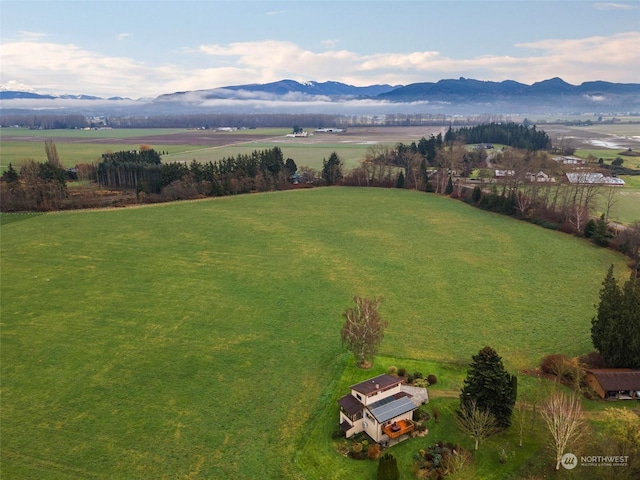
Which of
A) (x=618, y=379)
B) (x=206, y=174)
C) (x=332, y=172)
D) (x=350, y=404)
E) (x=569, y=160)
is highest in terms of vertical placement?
(x=206, y=174)

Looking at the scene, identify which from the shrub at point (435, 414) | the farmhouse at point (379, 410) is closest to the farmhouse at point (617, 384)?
the shrub at point (435, 414)

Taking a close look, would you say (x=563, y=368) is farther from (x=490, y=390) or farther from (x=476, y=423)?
(x=476, y=423)

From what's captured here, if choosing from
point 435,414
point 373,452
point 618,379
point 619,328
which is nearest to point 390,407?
point 373,452

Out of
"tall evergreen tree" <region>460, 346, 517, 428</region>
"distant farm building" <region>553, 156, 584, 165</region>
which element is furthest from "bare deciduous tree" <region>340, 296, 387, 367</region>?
"distant farm building" <region>553, 156, 584, 165</region>

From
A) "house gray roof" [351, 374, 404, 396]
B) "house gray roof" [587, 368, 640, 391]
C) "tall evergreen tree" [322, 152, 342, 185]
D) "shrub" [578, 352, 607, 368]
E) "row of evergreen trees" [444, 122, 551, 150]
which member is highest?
"row of evergreen trees" [444, 122, 551, 150]

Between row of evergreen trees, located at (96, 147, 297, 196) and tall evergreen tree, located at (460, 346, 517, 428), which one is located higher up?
row of evergreen trees, located at (96, 147, 297, 196)

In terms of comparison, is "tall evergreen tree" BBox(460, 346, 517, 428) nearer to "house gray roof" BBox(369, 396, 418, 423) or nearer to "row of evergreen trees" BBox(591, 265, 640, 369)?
"house gray roof" BBox(369, 396, 418, 423)
